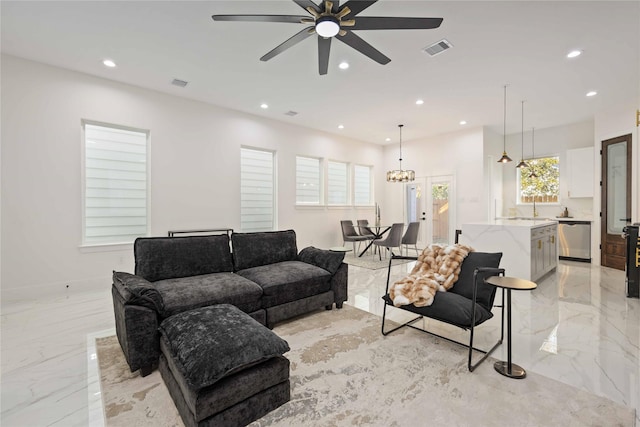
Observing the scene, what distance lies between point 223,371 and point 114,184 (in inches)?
166

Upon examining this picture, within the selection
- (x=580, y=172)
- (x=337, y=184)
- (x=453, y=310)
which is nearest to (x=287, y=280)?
(x=453, y=310)

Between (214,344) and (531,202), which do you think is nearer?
(214,344)

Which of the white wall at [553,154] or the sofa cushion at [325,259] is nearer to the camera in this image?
the sofa cushion at [325,259]

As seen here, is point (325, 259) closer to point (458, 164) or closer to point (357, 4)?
point (357, 4)

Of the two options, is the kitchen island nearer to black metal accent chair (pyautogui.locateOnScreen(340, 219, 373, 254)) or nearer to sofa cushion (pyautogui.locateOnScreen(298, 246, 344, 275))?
sofa cushion (pyautogui.locateOnScreen(298, 246, 344, 275))

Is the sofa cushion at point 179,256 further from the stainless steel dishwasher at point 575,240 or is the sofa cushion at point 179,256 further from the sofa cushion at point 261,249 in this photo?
the stainless steel dishwasher at point 575,240

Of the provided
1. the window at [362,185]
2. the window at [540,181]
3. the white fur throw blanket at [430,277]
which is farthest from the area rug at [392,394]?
the window at [540,181]

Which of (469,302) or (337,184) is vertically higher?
(337,184)

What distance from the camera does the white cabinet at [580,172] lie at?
6.06m

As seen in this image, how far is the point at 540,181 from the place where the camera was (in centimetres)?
706

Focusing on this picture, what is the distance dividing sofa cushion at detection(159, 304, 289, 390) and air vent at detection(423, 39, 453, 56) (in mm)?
3558

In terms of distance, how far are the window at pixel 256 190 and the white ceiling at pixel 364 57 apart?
3.48ft

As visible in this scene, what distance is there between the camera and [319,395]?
1.77 m

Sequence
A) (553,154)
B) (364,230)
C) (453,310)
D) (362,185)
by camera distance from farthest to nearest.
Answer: (362,185) → (364,230) → (553,154) → (453,310)
